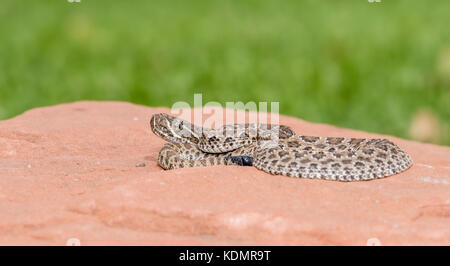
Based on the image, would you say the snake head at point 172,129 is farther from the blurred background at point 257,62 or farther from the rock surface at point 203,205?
the blurred background at point 257,62

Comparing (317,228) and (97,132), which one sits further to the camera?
(97,132)

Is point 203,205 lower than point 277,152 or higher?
lower

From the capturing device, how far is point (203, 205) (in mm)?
7492

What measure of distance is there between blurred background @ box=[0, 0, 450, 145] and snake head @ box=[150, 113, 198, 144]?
749 cm

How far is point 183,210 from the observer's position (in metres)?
7.31

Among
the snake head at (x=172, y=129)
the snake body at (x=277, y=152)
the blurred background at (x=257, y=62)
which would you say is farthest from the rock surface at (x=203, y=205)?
the blurred background at (x=257, y=62)

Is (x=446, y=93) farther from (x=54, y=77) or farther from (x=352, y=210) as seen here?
(x=352, y=210)

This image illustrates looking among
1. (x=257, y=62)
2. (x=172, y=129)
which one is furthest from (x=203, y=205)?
(x=257, y=62)

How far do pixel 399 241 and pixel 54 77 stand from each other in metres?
14.0

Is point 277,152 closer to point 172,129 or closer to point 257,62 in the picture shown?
point 172,129

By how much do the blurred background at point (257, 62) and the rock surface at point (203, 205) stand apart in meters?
8.26

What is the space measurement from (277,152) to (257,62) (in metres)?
11.7

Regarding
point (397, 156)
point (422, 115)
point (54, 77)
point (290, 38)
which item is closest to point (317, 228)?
point (397, 156)

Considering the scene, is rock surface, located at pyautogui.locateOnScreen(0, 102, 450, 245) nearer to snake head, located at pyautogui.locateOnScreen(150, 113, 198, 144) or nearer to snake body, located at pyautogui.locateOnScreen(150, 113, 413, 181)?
snake body, located at pyautogui.locateOnScreen(150, 113, 413, 181)
